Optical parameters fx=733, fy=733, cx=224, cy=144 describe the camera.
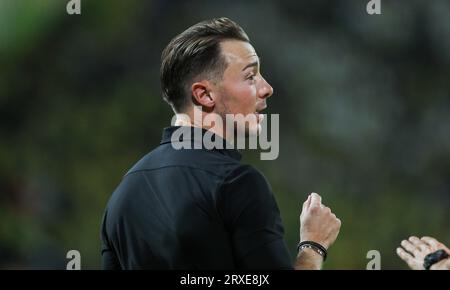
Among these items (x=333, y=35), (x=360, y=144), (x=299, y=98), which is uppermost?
(x=333, y=35)

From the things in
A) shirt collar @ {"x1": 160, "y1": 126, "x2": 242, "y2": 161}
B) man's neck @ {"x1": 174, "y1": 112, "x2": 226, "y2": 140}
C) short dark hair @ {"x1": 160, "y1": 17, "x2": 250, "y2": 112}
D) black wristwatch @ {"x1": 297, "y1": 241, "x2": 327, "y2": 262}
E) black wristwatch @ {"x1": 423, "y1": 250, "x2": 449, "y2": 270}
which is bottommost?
black wristwatch @ {"x1": 423, "y1": 250, "x2": 449, "y2": 270}

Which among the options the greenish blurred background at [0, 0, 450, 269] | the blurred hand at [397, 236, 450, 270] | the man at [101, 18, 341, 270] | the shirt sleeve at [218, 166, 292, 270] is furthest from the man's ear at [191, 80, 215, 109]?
the greenish blurred background at [0, 0, 450, 269]

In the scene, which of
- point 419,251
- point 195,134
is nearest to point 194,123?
point 195,134

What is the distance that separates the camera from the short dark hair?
1.14 metres

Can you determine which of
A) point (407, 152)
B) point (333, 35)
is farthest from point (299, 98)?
point (407, 152)

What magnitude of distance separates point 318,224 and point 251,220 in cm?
17

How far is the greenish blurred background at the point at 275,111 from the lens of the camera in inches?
127

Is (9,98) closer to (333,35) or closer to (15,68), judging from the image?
(15,68)

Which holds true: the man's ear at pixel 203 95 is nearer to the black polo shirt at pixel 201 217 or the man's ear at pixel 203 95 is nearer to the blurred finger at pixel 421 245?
the black polo shirt at pixel 201 217

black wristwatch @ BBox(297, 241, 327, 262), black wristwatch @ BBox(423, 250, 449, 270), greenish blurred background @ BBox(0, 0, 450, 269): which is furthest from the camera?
greenish blurred background @ BBox(0, 0, 450, 269)

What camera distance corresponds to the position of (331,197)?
329cm

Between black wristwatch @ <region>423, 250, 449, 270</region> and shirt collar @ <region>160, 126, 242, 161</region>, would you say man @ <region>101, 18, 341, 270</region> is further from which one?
black wristwatch @ <region>423, 250, 449, 270</region>

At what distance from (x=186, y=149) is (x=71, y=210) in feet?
7.22
